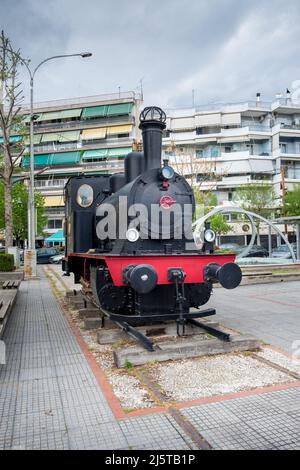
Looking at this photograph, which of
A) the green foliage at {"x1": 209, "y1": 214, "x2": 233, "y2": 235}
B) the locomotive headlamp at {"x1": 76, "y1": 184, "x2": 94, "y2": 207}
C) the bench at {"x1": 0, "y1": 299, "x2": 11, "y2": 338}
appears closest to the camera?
the bench at {"x1": 0, "y1": 299, "x2": 11, "y2": 338}

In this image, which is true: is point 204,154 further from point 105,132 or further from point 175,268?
point 175,268

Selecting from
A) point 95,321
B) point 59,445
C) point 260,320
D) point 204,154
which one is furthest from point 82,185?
point 204,154

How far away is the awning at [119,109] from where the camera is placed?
151 ft

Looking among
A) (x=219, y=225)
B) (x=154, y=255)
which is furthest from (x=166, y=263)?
(x=219, y=225)

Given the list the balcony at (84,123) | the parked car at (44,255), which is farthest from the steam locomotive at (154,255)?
the balcony at (84,123)

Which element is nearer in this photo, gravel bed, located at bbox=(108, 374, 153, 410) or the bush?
gravel bed, located at bbox=(108, 374, 153, 410)

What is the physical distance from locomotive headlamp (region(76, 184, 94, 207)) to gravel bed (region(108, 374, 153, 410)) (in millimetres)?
4392

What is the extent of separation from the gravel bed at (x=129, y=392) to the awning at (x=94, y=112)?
45847 millimetres

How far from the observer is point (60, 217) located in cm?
4666

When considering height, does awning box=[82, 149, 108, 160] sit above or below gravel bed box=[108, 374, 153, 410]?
above

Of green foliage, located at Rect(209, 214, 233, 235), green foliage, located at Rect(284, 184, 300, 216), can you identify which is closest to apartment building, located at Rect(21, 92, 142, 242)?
green foliage, located at Rect(209, 214, 233, 235)

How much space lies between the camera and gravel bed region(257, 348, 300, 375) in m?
4.53

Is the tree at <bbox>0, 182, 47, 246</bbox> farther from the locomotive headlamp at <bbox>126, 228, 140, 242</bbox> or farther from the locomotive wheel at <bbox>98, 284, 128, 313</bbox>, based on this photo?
the locomotive headlamp at <bbox>126, 228, 140, 242</bbox>

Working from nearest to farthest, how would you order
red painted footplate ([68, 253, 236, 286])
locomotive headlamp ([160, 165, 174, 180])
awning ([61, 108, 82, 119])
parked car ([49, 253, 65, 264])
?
red painted footplate ([68, 253, 236, 286]) < locomotive headlamp ([160, 165, 174, 180]) < parked car ([49, 253, 65, 264]) < awning ([61, 108, 82, 119])
